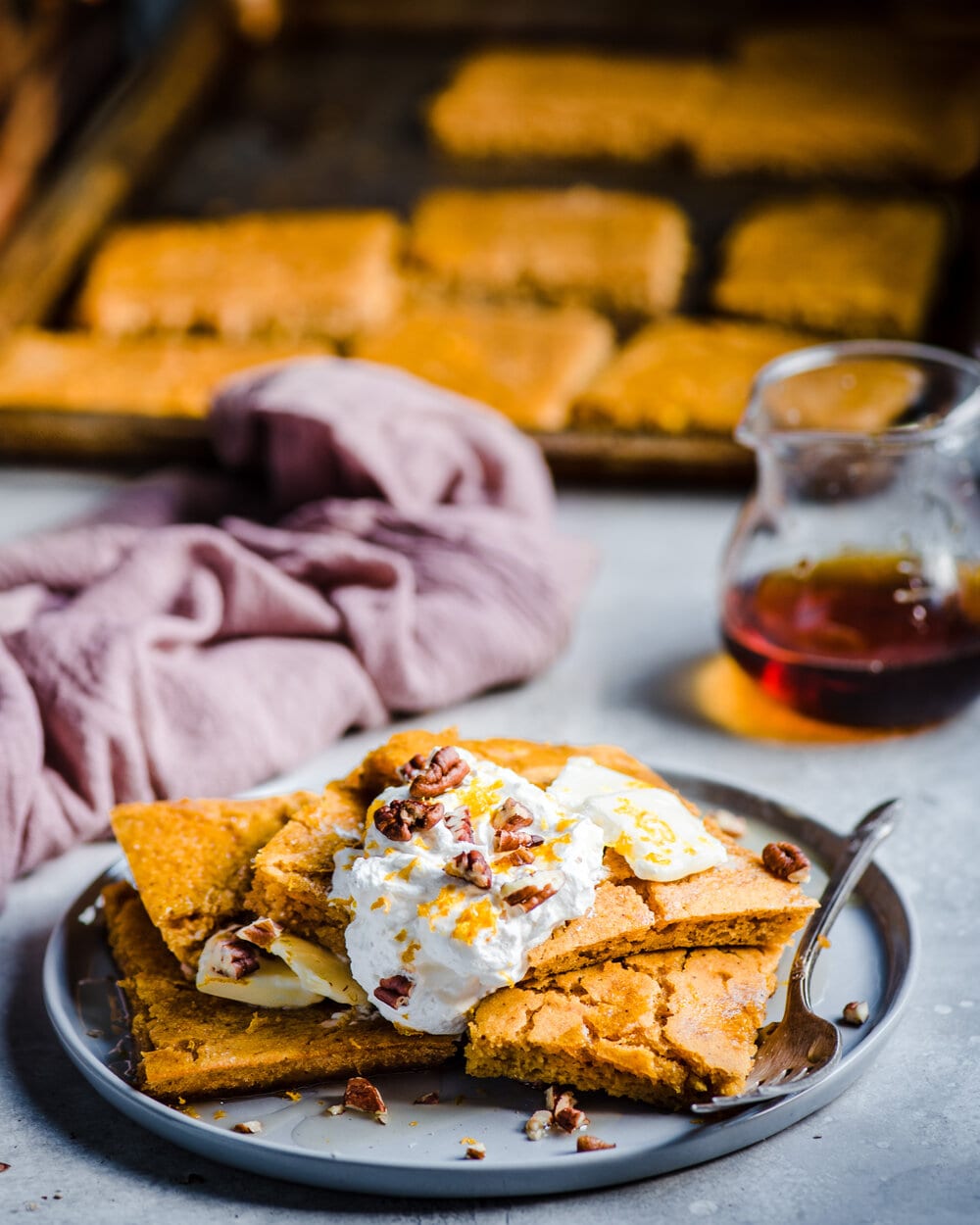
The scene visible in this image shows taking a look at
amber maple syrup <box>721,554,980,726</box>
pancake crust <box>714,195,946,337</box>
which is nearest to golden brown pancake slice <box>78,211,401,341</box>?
pancake crust <box>714,195,946,337</box>

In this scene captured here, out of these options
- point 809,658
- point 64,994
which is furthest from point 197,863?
point 809,658

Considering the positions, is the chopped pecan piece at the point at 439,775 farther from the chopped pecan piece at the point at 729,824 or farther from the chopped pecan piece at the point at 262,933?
the chopped pecan piece at the point at 729,824

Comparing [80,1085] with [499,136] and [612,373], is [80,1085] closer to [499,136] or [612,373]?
[612,373]

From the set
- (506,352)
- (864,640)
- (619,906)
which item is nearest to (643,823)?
(619,906)

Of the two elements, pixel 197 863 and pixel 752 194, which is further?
pixel 752 194

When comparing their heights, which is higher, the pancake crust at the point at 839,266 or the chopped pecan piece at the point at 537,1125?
the pancake crust at the point at 839,266

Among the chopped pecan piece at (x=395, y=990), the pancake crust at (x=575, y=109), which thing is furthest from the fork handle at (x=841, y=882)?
the pancake crust at (x=575, y=109)

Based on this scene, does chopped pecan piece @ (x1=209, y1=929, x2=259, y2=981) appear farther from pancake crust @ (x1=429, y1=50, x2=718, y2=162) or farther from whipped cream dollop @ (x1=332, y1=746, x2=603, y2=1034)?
pancake crust @ (x1=429, y1=50, x2=718, y2=162)
